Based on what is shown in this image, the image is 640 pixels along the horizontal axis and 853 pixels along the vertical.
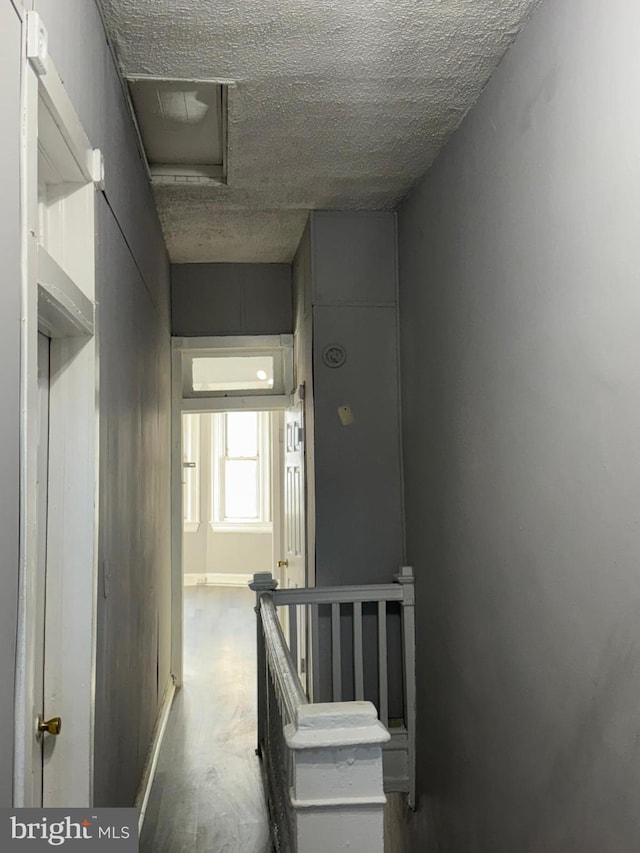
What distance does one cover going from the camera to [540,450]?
6.49ft

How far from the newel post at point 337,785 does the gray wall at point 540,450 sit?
59cm

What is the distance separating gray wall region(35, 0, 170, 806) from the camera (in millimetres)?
1833

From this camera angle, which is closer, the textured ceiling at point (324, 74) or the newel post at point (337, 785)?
the newel post at point (337, 785)

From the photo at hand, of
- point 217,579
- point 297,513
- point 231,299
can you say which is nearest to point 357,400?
point 297,513

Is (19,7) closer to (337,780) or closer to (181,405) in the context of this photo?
(337,780)

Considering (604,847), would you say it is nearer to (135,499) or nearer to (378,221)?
(135,499)

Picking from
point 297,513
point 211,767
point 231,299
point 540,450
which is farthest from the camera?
point 231,299

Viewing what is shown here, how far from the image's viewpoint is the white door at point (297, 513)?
401 centimetres

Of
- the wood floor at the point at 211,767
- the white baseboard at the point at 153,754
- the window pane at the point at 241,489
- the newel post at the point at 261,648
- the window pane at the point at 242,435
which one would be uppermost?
the window pane at the point at 242,435

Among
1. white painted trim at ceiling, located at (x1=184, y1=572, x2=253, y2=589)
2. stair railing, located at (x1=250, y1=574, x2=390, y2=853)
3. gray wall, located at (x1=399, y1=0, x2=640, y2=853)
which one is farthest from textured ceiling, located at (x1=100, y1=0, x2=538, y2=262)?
white painted trim at ceiling, located at (x1=184, y1=572, x2=253, y2=589)

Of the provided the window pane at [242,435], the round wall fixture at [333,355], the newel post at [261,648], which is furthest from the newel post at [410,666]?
the window pane at [242,435]

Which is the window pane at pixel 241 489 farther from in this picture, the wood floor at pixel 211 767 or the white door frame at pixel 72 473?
the white door frame at pixel 72 473

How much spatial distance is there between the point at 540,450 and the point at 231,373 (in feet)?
10.6

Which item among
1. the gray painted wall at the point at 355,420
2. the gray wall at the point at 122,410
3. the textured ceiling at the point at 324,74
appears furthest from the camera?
the gray painted wall at the point at 355,420
